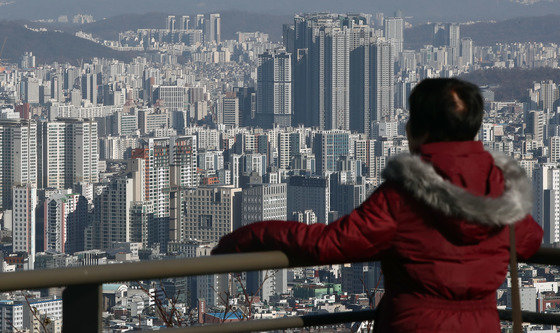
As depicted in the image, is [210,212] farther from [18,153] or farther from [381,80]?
[381,80]

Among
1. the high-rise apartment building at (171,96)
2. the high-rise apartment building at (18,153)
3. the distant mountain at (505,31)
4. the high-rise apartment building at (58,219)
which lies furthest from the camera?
the distant mountain at (505,31)

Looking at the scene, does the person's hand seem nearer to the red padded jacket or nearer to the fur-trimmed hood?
the red padded jacket

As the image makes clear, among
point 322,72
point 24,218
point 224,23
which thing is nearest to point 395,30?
point 224,23

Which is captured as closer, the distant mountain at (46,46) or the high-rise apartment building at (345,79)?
the high-rise apartment building at (345,79)

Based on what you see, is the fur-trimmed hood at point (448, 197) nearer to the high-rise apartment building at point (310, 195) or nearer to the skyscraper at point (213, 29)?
the high-rise apartment building at point (310, 195)

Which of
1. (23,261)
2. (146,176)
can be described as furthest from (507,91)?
(23,261)

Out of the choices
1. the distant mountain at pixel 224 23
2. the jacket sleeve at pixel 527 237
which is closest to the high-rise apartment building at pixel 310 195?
the jacket sleeve at pixel 527 237

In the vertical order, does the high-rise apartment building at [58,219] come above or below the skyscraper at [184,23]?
below
